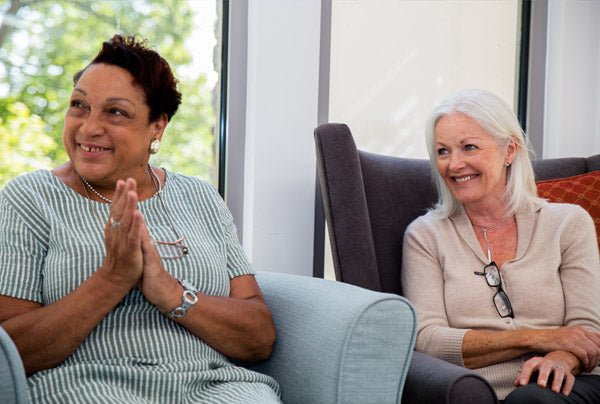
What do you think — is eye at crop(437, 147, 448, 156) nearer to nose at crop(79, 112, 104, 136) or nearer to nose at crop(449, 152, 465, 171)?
nose at crop(449, 152, 465, 171)

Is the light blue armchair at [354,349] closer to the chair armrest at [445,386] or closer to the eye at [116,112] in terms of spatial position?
the chair armrest at [445,386]

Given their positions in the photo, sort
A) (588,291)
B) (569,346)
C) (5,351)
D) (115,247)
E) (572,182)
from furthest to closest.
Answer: (572,182) < (588,291) < (569,346) < (115,247) < (5,351)

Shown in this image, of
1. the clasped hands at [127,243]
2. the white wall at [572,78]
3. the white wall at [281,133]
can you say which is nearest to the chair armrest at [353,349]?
the clasped hands at [127,243]

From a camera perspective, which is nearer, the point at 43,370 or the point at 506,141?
the point at 43,370

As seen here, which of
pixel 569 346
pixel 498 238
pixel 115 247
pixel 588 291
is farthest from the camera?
pixel 498 238

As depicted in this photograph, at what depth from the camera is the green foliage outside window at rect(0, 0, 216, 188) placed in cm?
216

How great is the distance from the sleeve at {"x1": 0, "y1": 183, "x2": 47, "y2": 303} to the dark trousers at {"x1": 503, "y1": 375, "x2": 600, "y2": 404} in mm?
1000

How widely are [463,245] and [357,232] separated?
29 cm

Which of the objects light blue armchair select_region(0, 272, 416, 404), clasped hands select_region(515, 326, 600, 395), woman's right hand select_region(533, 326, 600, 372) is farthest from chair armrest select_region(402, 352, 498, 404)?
woman's right hand select_region(533, 326, 600, 372)

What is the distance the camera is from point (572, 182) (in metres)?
2.31

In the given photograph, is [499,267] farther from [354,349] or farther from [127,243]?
[127,243]

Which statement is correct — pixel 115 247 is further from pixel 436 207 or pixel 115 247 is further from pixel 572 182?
pixel 572 182

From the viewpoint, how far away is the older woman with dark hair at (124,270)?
1395 millimetres

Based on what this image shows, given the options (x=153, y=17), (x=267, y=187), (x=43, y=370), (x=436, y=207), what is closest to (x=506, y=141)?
(x=436, y=207)
